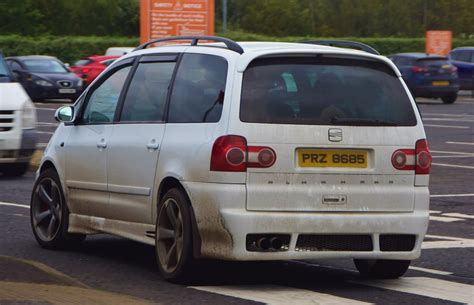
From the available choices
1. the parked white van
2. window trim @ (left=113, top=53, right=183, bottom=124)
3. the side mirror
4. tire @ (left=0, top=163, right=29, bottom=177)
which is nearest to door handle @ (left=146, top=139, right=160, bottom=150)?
window trim @ (left=113, top=53, right=183, bottom=124)

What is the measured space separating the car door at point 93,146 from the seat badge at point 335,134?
2044mm

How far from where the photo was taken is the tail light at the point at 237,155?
27.4 feet

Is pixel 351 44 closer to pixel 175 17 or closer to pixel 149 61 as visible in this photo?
pixel 149 61

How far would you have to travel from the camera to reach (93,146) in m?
10.1

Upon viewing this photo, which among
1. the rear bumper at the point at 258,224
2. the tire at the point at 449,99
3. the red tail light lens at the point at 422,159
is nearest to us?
the rear bumper at the point at 258,224

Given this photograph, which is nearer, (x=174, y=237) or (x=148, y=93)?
(x=174, y=237)

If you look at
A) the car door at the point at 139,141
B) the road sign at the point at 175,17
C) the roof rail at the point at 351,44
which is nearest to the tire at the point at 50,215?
the car door at the point at 139,141

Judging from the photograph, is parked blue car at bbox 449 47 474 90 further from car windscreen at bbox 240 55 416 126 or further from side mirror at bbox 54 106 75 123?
car windscreen at bbox 240 55 416 126

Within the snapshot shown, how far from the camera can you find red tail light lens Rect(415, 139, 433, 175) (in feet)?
29.1

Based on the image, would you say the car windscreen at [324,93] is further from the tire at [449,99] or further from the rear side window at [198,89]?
the tire at [449,99]

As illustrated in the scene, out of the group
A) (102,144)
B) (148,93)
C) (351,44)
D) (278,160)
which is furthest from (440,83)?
(278,160)

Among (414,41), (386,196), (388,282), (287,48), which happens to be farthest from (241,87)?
(414,41)

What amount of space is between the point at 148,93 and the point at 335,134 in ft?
5.44

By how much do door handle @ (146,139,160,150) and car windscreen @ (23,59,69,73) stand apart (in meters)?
34.8
